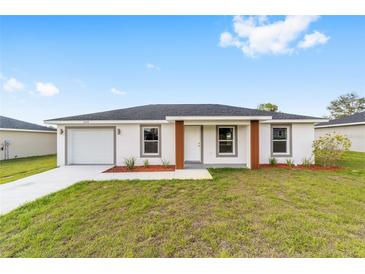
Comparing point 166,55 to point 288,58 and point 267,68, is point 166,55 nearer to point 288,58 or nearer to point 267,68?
point 267,68

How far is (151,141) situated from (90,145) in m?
3.55

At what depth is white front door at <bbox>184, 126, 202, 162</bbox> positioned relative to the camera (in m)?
9.09

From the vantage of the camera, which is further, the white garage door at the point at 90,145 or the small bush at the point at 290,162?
the white garage door at the point at 90,145

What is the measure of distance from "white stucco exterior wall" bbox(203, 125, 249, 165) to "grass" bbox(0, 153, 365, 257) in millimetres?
3542

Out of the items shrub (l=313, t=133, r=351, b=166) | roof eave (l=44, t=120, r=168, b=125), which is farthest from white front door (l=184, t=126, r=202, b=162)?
shrub (l=313, t=133, r=351, b=166)

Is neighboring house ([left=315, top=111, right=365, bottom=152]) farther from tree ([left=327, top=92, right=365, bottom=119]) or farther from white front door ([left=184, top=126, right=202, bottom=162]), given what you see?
tree ([left=327, top=92, right=365, bottom=119])

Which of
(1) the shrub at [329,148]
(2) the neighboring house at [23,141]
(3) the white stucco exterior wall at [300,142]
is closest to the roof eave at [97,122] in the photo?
(3) the white stucco exterior wall at [300,142]

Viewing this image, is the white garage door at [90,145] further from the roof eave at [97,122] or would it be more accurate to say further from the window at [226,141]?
the window at [226,141]

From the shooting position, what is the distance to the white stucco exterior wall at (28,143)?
42.5ft

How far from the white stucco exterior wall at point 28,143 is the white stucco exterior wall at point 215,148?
1535cm
